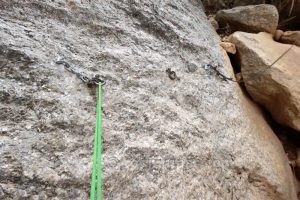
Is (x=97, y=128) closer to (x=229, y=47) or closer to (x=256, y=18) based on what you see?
(x=229, y=47)

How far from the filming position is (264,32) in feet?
12.0

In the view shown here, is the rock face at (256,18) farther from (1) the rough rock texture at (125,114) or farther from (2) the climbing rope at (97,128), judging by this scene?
(2) the climbing rope at (97,128)

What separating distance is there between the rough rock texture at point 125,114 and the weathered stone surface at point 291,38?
113cm

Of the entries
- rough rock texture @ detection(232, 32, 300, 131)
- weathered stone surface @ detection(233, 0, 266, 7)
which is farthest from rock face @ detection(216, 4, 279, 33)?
weathered stone surface @ detection(233, 0, 266, 7)

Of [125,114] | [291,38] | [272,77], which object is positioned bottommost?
[125,114]

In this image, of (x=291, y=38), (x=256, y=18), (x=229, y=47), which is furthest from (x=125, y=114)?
(x=291, y=38)

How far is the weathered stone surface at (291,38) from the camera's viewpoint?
11.9 ft

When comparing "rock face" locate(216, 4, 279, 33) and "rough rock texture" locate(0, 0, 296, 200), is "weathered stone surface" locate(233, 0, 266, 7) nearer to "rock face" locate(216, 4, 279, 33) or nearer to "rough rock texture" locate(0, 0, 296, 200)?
"rock face" locate(216, 4, 279, 33)

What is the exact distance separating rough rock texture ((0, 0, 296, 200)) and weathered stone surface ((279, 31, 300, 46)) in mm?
1134

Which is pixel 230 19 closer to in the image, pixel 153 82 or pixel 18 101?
pixel 153 82

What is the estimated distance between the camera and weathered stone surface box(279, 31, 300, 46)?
363cm

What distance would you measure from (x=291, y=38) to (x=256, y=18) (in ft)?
1.45

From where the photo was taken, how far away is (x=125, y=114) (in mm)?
1972

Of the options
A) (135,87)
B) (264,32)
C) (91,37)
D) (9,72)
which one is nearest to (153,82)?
(135,87)
